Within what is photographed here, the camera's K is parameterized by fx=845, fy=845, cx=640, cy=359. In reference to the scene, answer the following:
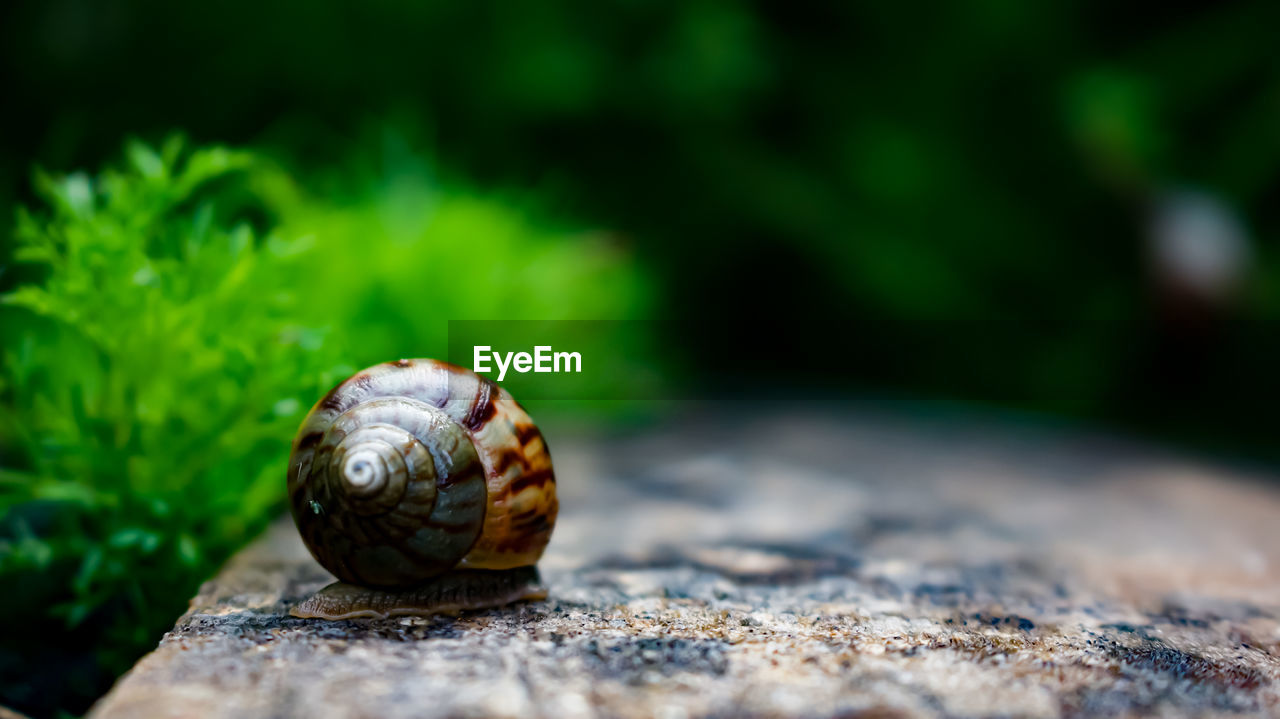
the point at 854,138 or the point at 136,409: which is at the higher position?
the point at 854,138

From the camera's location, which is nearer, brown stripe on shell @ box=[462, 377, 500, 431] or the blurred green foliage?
brown stripe on shell @ box=[462, 377, 500, 431]

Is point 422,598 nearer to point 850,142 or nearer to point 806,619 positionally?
point 806,619

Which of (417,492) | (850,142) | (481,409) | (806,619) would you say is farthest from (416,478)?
(850,142)

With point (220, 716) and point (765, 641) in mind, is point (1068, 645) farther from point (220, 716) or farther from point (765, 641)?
point (220, 716)

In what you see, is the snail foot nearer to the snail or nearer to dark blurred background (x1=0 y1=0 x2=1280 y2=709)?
the snail

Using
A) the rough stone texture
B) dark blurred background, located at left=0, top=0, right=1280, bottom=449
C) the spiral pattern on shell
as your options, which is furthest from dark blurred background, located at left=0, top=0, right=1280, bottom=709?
the spiral pattern on shell

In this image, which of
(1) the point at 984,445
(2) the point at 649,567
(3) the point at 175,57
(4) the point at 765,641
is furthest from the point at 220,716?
(3) the point at 175,57
